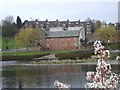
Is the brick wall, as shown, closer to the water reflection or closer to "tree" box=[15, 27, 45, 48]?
"tree" box=[15, 27, 45, 48]

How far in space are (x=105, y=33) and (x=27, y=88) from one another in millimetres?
39652

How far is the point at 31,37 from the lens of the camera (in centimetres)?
5556

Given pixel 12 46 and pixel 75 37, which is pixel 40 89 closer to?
pixel 75 37

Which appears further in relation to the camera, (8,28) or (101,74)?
(8,28)

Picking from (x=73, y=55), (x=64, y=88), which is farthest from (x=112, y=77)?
(x=73, y=55)

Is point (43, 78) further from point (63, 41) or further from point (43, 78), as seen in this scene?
point (63, 41)

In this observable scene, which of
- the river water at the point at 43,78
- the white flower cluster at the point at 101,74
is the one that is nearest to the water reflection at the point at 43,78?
the river water at the point at 43,78

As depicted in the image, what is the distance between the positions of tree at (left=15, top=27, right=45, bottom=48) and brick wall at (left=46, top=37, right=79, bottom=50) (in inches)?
51.2

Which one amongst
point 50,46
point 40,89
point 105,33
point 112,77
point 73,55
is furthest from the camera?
point 50,46

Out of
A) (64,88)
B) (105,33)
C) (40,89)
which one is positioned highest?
(105,33)

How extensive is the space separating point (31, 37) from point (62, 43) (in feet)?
19.6

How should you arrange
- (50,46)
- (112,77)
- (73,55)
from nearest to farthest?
(112,77)
(73,55)
(50,46)

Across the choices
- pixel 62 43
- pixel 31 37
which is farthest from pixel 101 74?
pixel 62 43

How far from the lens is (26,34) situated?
55062 millimetres
